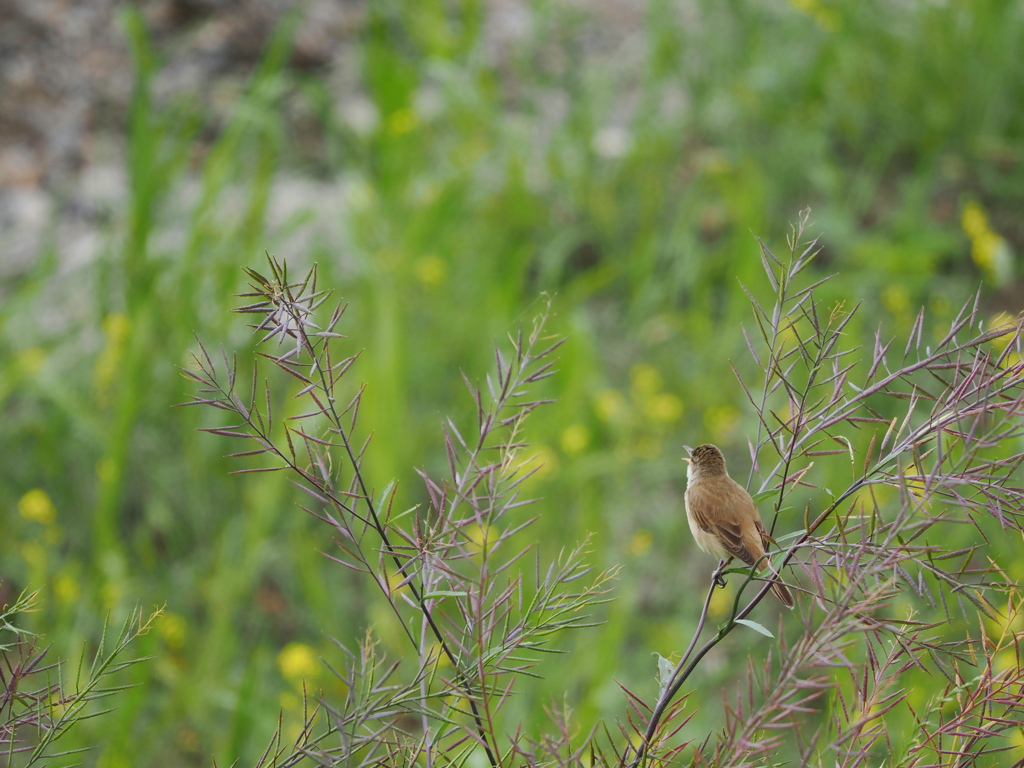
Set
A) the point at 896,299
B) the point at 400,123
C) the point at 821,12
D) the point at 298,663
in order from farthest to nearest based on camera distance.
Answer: the point at 821,12, the point at 400,123, the point at 896,299, the point at 298,663

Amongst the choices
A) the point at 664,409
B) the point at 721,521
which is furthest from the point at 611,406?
the point at 721,521

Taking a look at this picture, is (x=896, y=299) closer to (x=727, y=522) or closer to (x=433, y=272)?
(x=433, y=272)

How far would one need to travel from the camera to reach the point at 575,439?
8.13 feet

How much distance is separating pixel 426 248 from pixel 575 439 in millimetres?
792

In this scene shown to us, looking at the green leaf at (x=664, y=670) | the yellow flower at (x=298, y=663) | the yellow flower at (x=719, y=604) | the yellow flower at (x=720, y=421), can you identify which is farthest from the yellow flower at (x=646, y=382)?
the green leaf at (x=664, y=670)

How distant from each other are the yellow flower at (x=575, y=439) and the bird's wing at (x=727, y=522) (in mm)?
1648

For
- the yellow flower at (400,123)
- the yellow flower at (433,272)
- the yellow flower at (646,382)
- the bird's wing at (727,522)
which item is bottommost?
the yellow flower at (646,382)

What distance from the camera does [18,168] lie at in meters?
3.56

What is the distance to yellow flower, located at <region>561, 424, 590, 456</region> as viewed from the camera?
245 cm

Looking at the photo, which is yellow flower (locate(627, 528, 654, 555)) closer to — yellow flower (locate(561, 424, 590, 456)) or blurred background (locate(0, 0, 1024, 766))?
blurred background (locate(0, 0, 1024, 766))

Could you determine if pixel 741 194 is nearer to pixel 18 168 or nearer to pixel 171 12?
pixel 171 12

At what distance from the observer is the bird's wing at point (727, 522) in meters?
0.76

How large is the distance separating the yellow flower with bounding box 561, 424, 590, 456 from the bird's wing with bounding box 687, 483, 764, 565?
1.65m

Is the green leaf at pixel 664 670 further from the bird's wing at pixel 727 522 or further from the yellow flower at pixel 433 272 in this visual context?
the yellow flower at pixel 433 272
